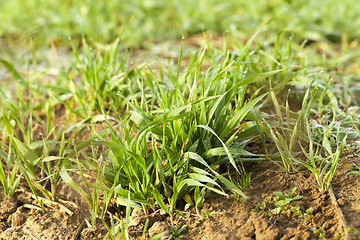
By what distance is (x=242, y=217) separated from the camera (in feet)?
5.40

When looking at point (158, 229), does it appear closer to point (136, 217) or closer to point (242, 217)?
point (136, 217)

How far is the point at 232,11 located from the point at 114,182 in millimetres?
3113

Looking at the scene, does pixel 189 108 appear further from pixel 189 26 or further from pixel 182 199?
pixel 189 26

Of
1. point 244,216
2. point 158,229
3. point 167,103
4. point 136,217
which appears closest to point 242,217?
point 244,216

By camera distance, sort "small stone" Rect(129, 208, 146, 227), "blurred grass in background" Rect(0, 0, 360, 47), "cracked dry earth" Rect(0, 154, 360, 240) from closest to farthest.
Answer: "cracked dry earth" Rect(0, 154, 360, 240)
"small stone" Rect(129, 208, 146, 227)
"blurred grass in background" Rect(0, 0, 360, 47)

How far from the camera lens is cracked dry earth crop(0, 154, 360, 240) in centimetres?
155

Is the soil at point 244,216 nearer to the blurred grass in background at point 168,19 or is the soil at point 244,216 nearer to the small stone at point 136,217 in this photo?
the small stone at point 136,217

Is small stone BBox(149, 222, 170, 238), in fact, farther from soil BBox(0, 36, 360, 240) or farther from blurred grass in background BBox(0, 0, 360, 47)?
blurred grass in background BBox(0, 0, 360, 47)

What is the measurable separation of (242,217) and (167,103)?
2.04ft

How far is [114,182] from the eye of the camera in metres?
1.72

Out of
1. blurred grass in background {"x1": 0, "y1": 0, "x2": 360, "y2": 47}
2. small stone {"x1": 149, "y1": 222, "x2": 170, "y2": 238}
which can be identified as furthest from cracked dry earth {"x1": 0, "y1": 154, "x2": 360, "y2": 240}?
blurred grass in background {"x1": 0, "y1": 0, "x2": 360, "y2": 47}

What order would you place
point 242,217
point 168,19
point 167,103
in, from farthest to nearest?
1. point 168,19
2. point 167,103
3. point 242,217

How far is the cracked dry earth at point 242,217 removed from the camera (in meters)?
1.55

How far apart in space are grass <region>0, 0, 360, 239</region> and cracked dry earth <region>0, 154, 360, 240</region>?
6 centimetres
